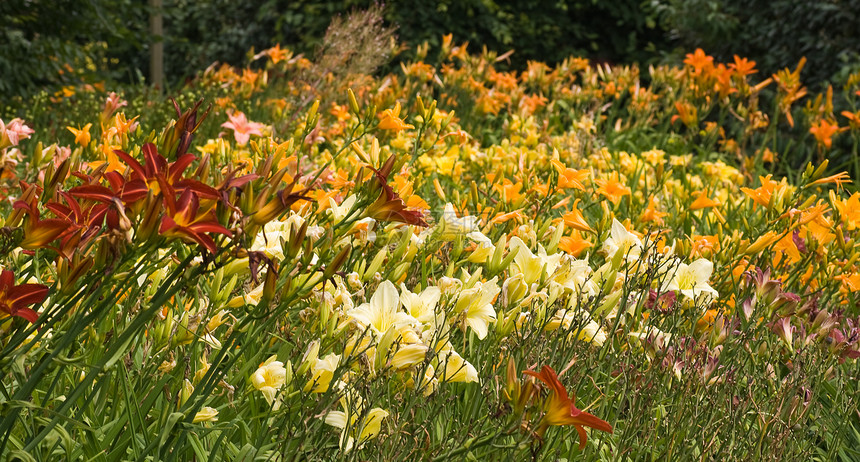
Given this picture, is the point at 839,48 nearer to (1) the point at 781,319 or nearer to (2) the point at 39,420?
(1) the point at 781,319

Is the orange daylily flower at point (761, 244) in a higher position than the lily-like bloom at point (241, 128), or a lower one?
lower

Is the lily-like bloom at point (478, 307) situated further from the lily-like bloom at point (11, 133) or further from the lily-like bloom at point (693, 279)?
the lily-like bloom at point (11, 133)

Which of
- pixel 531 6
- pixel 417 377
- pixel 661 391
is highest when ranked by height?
pixel 417 377

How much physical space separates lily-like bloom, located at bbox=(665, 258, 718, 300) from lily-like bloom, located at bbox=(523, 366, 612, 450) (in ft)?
3.00

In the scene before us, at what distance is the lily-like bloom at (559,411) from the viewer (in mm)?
1015

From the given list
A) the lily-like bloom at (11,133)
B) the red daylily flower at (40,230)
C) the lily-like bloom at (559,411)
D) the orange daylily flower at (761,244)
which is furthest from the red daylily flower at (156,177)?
the orange daylily flower at (761,244)

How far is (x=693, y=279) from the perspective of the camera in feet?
6.38

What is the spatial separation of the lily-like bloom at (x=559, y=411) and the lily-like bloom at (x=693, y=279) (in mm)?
914

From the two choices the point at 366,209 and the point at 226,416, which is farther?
the point at 226,416

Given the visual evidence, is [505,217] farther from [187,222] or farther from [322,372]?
[187,222]

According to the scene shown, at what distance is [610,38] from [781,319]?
8954mm

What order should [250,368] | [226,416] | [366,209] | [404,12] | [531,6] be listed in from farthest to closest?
[531,6] < [404,12] < [250,368] < [226,416] < [366,209]

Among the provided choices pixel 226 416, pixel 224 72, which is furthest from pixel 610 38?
pixel 226 416

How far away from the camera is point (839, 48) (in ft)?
21.2
